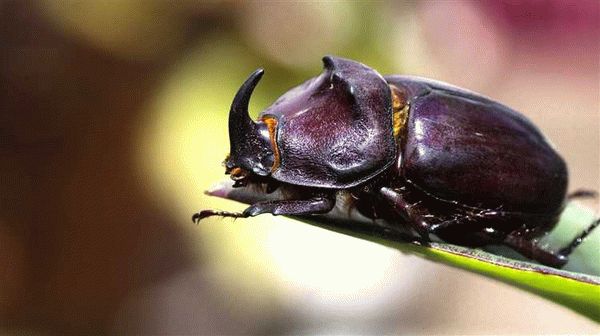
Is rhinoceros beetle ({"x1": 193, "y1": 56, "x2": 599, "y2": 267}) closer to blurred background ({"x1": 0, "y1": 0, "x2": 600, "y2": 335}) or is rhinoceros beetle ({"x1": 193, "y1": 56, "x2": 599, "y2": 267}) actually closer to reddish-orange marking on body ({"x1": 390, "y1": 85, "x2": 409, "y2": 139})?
reddish-orange marking on body ({"x1": 390, "y1": 85, "x2": 409, "y2": 139})

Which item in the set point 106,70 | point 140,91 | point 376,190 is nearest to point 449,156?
point 376,190

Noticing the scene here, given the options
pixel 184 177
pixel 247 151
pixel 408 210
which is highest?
pixel 247 151

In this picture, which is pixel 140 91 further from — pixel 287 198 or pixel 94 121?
pixel 287 198

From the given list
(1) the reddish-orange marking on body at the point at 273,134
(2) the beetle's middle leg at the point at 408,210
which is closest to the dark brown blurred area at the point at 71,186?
(1) the reddish-orange marking on body at the point at 273,134

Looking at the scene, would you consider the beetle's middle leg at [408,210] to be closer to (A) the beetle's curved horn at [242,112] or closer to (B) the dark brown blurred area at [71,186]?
(A) the beetle's curved horn at [242,112]

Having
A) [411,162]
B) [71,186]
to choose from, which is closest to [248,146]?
[411,162]

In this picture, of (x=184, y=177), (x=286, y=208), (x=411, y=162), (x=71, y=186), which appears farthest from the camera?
(x=71, y=186)

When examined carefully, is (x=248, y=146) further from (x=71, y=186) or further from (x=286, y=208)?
(x=71, y=186)
